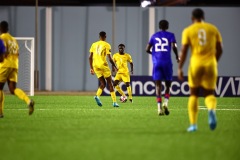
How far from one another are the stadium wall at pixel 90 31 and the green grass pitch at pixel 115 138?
26.4 m

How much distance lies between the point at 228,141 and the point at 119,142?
1.72 m

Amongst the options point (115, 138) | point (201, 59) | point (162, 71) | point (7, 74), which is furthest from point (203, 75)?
point (7, 74)

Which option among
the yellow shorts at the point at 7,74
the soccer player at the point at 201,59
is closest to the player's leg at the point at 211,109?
the soccer player at the point at 201,59

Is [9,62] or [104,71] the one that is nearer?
[9,62]

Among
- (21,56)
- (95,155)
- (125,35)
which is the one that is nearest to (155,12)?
(125,35)

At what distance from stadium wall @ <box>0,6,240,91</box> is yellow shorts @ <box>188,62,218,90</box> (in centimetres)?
3058

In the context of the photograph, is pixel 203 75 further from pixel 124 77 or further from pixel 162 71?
pixel 124 77

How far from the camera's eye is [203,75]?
1234cm

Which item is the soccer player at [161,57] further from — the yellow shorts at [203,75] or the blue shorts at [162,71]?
the yellow shorts at [203,75]

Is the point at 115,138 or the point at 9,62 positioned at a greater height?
the point at 9,62

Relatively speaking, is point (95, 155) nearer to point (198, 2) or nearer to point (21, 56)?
point (21, 56)

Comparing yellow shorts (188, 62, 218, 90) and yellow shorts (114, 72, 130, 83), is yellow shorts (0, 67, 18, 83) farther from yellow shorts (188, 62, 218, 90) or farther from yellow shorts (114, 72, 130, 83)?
yellow shorts (114, 72, 130, 83)

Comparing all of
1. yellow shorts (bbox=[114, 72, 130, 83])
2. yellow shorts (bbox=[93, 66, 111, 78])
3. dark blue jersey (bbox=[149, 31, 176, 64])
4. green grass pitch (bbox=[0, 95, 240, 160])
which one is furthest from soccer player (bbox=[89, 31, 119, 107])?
green grass pitch (bbox=[0, 95, 240, 160])

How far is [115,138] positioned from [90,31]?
105 feet
